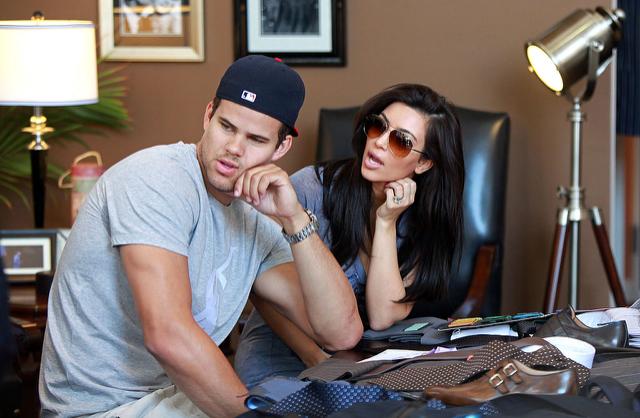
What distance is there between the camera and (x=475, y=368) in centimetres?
154

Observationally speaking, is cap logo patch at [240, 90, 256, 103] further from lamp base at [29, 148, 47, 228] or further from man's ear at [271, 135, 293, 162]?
lamp base at [29, 148, 47, 228]

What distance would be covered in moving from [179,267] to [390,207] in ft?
2.67

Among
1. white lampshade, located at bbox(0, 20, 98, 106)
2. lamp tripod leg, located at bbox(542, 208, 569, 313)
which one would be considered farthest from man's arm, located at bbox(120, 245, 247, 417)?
lamp tripod leg, located at bbox(542, 208, 569, 313)

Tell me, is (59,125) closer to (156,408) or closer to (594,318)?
(156,408)

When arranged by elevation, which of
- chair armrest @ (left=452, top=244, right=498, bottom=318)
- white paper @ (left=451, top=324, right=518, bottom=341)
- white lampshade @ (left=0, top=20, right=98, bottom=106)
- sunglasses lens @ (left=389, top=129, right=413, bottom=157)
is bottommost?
chair armrest @ (left=452, top=244, right=498, bottom=318)

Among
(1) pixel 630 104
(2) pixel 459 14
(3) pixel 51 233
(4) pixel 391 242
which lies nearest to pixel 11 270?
(3) pixel 51 233

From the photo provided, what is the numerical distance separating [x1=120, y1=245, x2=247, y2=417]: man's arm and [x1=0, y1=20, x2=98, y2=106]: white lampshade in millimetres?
1604

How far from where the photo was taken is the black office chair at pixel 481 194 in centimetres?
332

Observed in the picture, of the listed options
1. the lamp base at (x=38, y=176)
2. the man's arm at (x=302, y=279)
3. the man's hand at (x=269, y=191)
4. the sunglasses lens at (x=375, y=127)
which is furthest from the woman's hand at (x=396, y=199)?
the lamp base at (x=38, y=176)

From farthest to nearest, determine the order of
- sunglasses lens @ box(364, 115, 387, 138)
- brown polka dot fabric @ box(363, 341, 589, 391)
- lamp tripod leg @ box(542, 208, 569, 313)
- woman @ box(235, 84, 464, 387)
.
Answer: lamp tripod leg @ box(542, 208, 569, 313) < sunglasses lens @ box(364, 115, 387, 138) < woman @ box(235, 84, 464, 387) < brown polka dot fabric @ box(363, 341, 589, 391)

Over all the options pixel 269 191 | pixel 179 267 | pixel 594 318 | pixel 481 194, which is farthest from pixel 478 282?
pixel 179 267

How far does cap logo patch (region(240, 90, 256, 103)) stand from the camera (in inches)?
76.2

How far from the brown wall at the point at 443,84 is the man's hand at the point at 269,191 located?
1780 mm

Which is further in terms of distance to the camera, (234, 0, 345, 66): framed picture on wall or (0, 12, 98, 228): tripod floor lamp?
(234, 0, 345, 66): framed picture on wall
